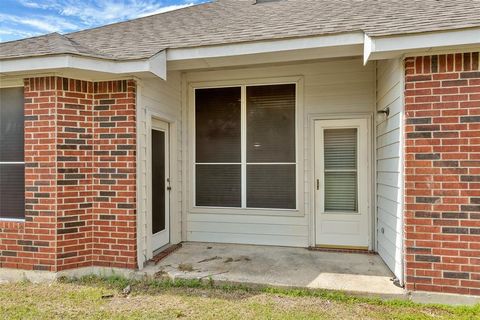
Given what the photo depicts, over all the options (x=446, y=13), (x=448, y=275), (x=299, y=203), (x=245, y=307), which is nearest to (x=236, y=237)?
(x=299, y=203)

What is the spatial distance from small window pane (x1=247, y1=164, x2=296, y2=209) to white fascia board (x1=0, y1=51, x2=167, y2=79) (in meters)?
2.44

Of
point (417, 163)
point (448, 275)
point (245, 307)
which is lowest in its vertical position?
point (245, 307)

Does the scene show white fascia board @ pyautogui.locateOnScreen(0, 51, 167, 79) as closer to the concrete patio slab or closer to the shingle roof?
the shingle roof

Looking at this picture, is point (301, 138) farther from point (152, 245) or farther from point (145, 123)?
point (152, 245)

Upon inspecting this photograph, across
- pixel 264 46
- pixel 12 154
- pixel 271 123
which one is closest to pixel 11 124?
pixel 12 154

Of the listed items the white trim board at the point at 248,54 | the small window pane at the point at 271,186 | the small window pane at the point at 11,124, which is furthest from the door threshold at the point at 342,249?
the small window pane at the point at 11,124

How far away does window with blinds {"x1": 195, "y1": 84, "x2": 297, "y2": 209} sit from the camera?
17.9ft

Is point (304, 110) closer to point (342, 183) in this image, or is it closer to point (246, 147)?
point (246, 147)

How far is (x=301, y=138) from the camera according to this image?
5.36 metres

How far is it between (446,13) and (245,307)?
13.2 feet

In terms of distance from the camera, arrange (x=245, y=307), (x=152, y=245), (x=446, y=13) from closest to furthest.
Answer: (x=245, y=307) < (x=446, y=13) < (x=152, y=245)

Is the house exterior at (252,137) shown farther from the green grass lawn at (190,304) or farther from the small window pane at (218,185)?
the green grass lawn at (190,304)

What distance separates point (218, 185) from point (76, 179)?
235 centimetres

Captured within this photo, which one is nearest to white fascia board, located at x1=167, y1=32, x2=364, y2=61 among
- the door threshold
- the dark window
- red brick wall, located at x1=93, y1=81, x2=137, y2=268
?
red brick wall, located at x1=93, y1=81, x2=137, y2=268
